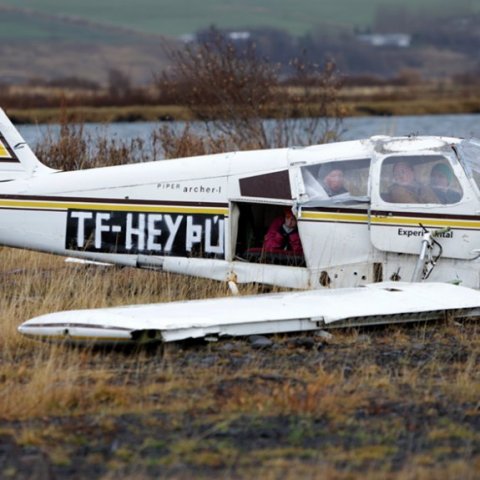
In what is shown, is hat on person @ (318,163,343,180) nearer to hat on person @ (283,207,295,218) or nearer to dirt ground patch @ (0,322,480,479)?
hat on person @ (283,207,295,218)

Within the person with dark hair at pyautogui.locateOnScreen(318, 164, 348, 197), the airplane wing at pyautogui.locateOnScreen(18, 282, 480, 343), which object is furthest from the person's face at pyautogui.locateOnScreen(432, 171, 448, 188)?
the airplane wing at pyautogui.locateOnScreen(18, 282, 480, 343)

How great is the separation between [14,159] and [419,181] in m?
3.95

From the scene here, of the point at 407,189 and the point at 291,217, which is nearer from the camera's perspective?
the point at 407,189

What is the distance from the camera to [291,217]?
11.6 metres

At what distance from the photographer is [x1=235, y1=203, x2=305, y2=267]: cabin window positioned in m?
11.7

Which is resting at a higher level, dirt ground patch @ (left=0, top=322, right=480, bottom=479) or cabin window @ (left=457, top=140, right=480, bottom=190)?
cabin window @ (left=457, top=140, right=480, bottom=190)

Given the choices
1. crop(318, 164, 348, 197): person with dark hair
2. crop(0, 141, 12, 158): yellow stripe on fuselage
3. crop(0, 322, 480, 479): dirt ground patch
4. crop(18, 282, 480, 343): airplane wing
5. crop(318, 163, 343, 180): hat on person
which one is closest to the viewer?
crop(0, 322, 480, 479): dirt ground patch

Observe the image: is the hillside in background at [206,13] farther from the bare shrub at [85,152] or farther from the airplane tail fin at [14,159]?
the airplane tail fin at [14,159]

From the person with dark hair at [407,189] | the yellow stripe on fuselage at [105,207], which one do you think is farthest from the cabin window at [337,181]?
the yellow stripe on fuselage at [105,207]

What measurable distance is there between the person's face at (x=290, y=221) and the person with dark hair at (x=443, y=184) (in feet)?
4.32

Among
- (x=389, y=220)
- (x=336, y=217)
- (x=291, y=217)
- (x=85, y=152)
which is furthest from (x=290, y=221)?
(x=85, y=152)

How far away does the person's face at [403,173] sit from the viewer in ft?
36.8

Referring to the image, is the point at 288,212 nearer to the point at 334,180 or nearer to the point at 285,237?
the point at 285,237

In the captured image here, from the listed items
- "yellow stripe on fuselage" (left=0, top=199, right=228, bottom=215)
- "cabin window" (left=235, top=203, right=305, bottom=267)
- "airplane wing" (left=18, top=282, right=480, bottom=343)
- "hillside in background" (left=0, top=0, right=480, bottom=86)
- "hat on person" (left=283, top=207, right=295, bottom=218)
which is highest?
"yellow stripe on fuselage" (left=0, top=199, right=228, bottom=215)
